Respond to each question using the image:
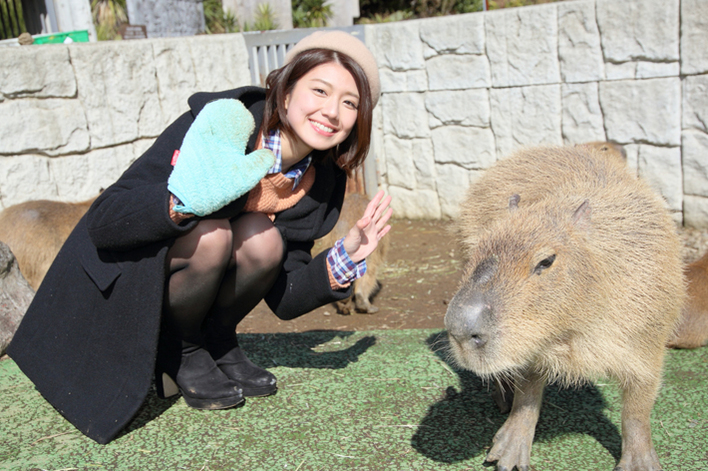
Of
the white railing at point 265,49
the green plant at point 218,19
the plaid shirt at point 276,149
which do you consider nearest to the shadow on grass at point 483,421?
the plaid shirt at point 276,149

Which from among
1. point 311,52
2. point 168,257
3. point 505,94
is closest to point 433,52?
point 505,94

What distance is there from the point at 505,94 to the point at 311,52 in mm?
3646

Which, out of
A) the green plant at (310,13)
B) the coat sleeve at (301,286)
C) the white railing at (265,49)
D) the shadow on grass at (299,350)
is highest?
the green plant at (310,13)

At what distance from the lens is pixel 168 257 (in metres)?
2.22

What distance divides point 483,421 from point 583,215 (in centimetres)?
95

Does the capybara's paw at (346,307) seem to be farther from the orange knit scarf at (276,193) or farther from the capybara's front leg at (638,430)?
the capybara's front leg at (638,430)

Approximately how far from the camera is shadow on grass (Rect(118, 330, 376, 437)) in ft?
9.69

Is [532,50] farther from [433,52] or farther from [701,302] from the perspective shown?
[701,302]

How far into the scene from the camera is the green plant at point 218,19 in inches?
462

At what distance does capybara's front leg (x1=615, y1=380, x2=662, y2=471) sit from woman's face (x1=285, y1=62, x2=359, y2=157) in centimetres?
135

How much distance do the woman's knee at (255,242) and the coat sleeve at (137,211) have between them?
12.8 inches

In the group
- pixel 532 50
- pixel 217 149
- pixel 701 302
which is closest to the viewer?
pixel 217 149

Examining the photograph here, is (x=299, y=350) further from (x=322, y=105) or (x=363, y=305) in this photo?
(x=322, y=105)

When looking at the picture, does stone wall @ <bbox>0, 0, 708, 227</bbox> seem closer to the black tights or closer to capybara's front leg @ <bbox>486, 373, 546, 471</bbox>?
the black tights
